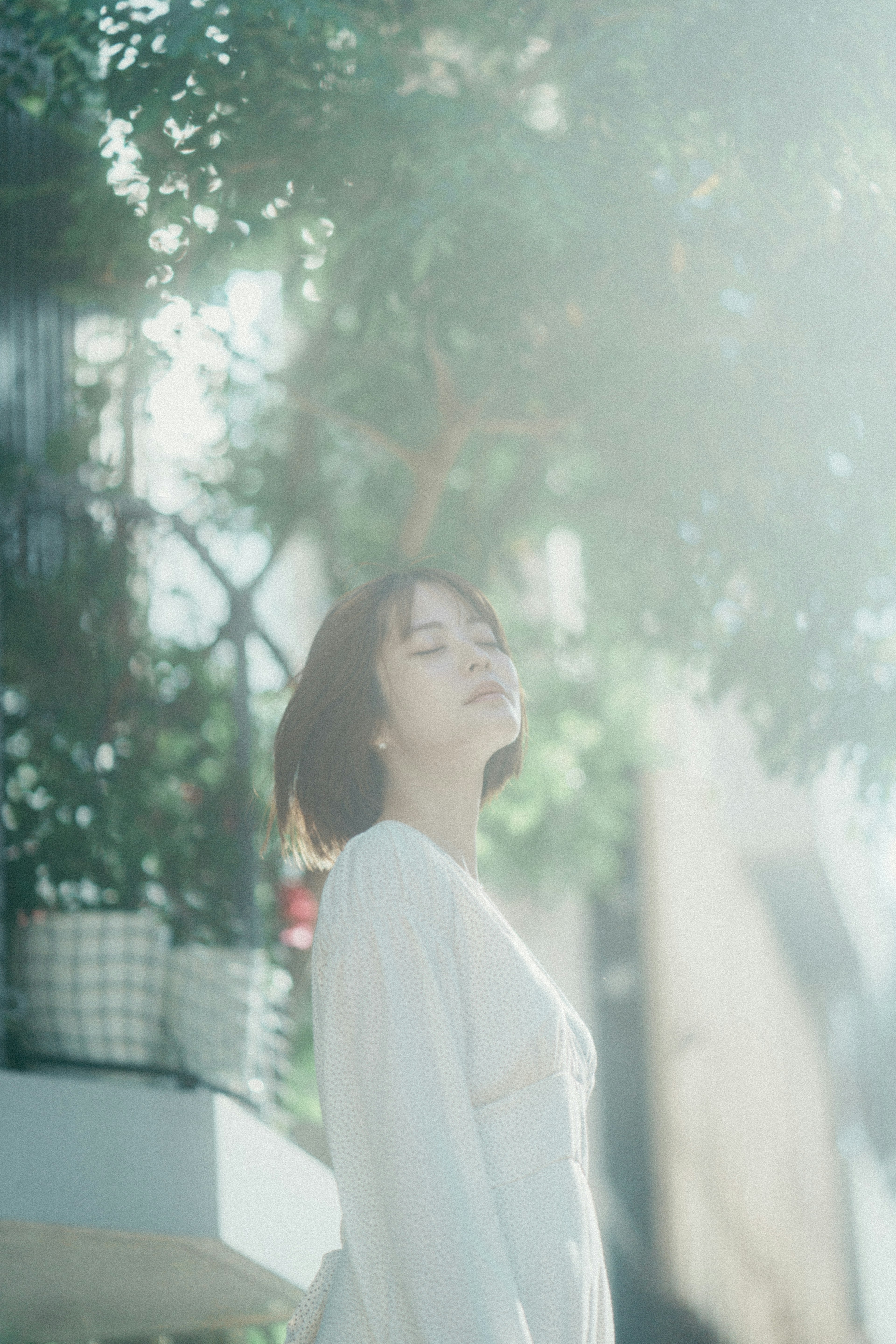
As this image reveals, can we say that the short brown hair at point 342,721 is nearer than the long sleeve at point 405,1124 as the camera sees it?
No

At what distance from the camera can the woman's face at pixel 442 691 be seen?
1981 millimetres

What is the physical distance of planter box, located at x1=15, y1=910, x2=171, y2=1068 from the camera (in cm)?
324

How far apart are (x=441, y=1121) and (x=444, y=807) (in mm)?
522

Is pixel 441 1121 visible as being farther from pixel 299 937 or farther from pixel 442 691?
pixel 299 937

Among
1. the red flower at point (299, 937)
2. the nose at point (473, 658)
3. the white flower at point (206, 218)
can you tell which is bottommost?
the red flower at point (299, 937)

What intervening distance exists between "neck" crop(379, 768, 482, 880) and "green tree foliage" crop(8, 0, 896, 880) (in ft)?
3.14

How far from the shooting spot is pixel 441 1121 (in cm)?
159

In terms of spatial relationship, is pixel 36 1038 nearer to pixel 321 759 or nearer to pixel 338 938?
pixel 321 759

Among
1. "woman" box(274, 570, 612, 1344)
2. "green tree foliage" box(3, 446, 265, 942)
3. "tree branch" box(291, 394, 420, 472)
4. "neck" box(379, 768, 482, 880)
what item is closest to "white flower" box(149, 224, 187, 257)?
"green tree foliage" box(3, 446, 265, 942)

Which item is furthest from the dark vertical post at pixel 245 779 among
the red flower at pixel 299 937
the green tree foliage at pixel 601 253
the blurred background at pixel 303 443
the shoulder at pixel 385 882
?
the shoulder at pixel 385 882

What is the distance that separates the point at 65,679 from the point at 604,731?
121 inches

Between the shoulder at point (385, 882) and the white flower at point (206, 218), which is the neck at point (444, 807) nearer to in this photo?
the shoulder at point (385, 882)

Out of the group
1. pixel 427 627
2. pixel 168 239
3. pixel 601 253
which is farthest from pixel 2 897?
pixel 601 253

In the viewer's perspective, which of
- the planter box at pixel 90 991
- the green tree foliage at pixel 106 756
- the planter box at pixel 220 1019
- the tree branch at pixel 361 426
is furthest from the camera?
the tree branch at pixel 361 426
